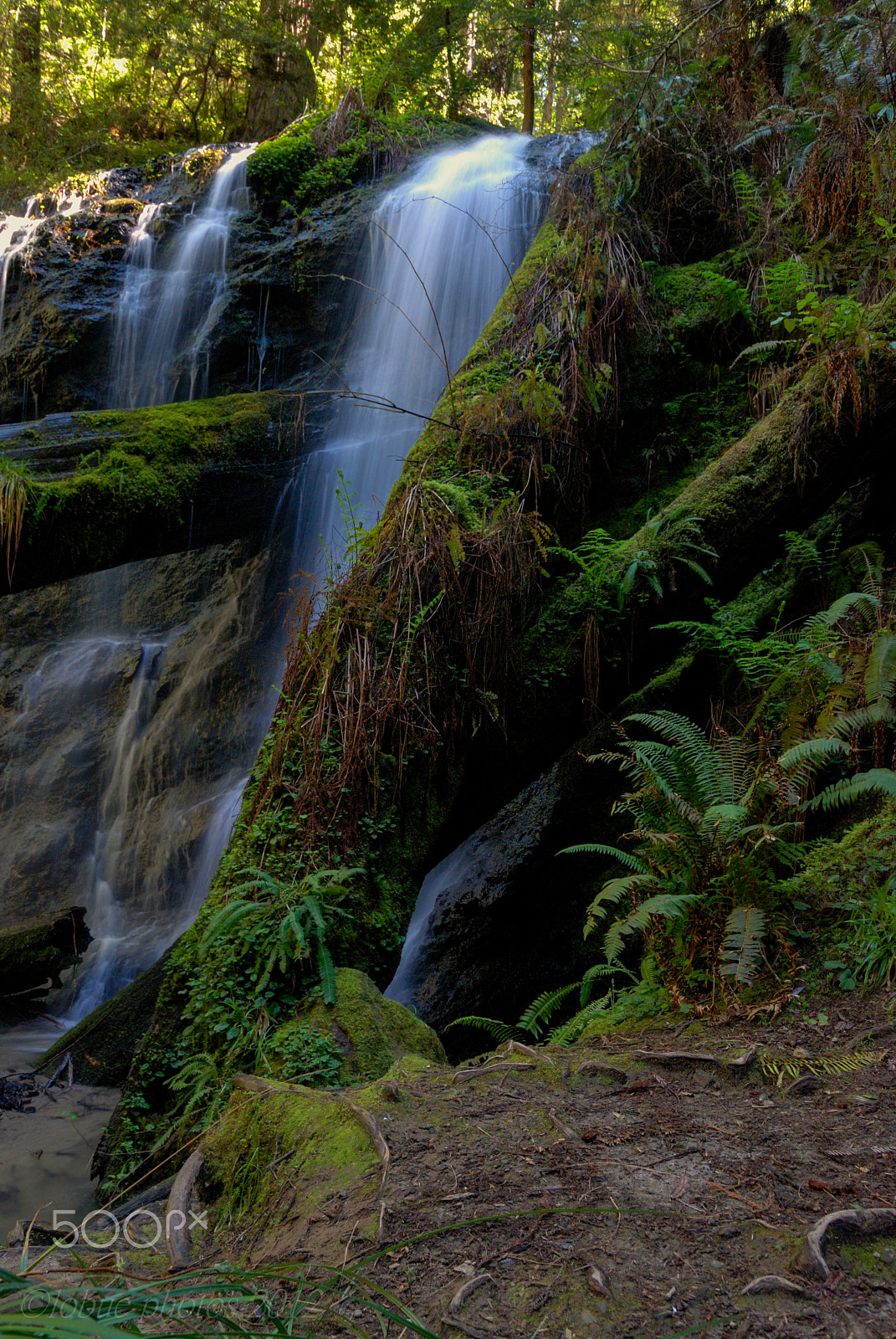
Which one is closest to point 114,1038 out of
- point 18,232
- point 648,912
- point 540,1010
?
point 540,1010

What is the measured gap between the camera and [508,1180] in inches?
71.7

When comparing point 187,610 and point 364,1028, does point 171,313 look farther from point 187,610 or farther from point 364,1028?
point 364,1028

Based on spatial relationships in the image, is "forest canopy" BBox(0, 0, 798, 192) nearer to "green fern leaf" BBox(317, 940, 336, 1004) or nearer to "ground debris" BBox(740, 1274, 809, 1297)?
"green fern leaf" BBox(317, 940, 336, 1004)

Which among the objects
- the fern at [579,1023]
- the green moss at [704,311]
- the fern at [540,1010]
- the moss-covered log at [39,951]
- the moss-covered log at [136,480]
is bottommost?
the moss-covered log at [39,951]

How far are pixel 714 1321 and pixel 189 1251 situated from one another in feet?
4.23

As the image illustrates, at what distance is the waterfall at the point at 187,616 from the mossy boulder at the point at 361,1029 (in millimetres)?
4279

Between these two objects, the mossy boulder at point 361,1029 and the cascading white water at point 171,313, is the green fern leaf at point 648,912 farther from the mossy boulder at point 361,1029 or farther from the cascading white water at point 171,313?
the cascading white water at point 171,313

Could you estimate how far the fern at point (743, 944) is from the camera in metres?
2.79

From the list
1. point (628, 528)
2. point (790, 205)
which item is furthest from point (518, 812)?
point (790, 205)

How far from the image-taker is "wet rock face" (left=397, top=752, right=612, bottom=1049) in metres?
5.32

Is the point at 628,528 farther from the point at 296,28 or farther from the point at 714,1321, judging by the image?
the point at 296,28

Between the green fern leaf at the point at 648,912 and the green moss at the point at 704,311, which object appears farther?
the green moss at the point at 704,311

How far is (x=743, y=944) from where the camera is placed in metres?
2.82

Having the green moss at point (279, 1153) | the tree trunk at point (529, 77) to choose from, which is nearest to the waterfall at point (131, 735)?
the green moss at point (279, 1153)
